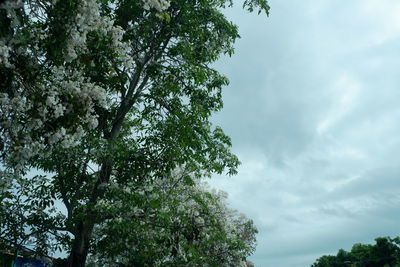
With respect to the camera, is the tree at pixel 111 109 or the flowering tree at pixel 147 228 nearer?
the tree at pixel 111 109

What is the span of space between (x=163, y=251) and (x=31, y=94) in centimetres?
1047

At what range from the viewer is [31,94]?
7.26 m

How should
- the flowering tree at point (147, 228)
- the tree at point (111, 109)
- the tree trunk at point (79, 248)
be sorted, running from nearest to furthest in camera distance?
1. the tree at point (111, 109)
2. the flowering tree at point (147, 228)
3. the tree trunk at point (79, 248)

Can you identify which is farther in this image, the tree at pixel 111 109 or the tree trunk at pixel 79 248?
the tree trunk at pixel 79 248

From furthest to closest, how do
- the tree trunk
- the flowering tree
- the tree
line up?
the tree trunk < the flowering tree < the tree

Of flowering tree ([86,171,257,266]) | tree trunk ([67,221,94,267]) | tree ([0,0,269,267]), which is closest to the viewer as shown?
tree ([0,0,269,267])

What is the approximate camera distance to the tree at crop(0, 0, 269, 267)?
7434 millimetres

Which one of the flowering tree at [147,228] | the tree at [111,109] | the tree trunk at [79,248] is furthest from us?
the tree trunk at [79,248]

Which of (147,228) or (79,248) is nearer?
(147,228)

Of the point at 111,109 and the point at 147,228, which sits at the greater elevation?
the point at 111,109

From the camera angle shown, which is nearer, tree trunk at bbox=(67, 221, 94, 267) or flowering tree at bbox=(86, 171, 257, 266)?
flowering tree at bbox=(86, 171, 257, 266)

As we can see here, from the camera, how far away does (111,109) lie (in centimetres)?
1518

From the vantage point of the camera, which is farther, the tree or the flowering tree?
the flowering tree

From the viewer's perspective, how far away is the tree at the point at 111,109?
7.43 m
